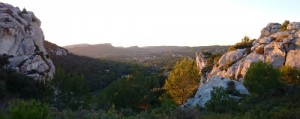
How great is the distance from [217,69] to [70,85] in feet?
88.0

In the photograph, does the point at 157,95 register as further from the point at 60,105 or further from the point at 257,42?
the point at 60,105

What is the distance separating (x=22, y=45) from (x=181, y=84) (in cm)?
2754

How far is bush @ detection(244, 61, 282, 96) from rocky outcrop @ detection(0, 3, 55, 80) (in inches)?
966

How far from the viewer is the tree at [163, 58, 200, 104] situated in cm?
6188

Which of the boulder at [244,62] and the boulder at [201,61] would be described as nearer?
the boulder at [244,62]

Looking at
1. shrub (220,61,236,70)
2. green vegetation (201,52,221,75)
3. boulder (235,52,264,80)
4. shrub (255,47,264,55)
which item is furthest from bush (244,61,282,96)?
green vegetation (201,52,221,75)

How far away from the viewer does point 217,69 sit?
2413 inches

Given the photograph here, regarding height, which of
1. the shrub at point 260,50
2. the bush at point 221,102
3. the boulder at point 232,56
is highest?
the shrub at point 260,50

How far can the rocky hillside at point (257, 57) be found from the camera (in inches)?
1830

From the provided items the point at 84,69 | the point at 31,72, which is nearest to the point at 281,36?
the point at 31,72

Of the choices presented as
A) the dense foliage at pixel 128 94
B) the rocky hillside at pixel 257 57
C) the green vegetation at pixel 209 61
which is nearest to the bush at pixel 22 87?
the dense foliage at pixel 128 94

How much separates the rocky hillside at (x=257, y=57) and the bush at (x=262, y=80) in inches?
171

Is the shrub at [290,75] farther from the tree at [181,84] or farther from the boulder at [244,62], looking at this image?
the tree at [181,84]

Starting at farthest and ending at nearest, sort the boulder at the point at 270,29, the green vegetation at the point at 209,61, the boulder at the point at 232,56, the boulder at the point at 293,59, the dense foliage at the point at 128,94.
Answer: the boulder at the point at 270,29
the green vegetation at the point at 209,61
the boulder at the point at 232,56
the boulder at the point at 293,59
the dense foliage at the point at 128,94
